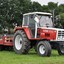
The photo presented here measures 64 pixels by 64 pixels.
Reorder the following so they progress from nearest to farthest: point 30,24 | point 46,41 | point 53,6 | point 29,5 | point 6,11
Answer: point 46,41
point 30,24
point 6,11
point 29,5
point 53,6

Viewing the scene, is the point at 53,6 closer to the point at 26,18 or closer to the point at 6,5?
the point at 6,5

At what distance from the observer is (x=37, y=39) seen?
65.4 feet

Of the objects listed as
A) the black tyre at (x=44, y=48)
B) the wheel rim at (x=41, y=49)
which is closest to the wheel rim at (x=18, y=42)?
the black tyre at (x=44, y=48)

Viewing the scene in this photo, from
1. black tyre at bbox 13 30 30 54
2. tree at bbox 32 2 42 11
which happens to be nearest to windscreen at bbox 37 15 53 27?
black tyre at bbox 13 30 30 54

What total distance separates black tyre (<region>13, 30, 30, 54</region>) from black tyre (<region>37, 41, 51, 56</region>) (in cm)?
96

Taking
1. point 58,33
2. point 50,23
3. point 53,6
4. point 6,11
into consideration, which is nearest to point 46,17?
point 50,23

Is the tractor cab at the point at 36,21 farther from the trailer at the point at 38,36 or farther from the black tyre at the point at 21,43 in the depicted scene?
the black tyre at the point at 21,43

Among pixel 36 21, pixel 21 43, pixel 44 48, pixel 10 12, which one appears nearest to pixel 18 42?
pixel 21 43

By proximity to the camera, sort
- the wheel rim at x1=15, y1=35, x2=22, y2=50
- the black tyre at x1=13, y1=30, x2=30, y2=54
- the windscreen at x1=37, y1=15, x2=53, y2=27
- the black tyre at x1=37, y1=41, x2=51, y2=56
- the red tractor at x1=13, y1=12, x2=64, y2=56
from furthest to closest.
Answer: the wheel rim at x1=15, y1=35, x2=22, y2=50, the windscreen at x1=37, y1=15, x2=53, y2=27, the black tyre at x1=13, y1=30, x2=30, y2=54, the red tractor at x1=13, y1=12, x2=64, y2=56, the black tyre at x1=37, y1=41, x2=51, y2=56

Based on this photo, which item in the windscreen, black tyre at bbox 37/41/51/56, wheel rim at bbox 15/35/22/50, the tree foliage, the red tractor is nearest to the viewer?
black tyre at bbox 37/41/51/56

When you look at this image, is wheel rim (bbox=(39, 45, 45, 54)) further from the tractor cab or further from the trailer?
the tractor cab

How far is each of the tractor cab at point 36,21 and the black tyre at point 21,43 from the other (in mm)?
Result: 549

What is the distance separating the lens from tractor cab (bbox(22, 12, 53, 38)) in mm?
20312

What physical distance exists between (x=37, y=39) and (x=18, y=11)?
15.4 m
